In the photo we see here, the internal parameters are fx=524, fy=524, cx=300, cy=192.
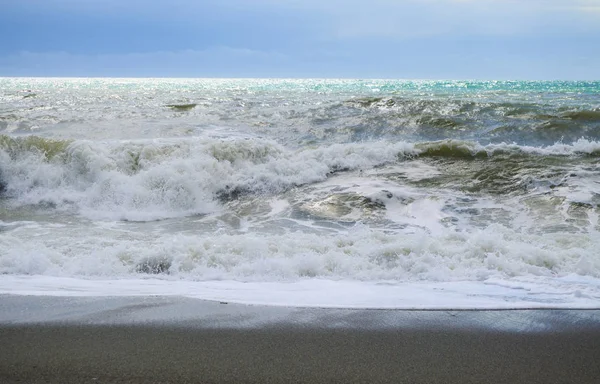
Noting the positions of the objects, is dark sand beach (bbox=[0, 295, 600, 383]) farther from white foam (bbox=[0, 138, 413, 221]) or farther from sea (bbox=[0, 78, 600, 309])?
white foam (bbox=[0, 138, 413, 221])

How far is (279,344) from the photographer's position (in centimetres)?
330

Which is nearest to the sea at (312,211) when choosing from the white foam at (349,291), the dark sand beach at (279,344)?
the white foam at (349,291)

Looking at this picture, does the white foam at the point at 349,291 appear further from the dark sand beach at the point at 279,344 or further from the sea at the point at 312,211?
the dark sand beach at the point at 279,344

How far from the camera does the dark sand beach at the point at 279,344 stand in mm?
2877

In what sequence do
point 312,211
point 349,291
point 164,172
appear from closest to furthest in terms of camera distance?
point 349,291 < point 312,211 < point 164,172

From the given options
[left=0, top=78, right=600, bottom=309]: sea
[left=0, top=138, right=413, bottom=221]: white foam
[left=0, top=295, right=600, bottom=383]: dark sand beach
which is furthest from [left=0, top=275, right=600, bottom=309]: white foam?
[left=0, top=138, right=413, bottom=221]: white foam

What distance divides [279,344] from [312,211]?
5174 mm

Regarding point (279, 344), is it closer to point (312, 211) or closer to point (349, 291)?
point (349, 291)

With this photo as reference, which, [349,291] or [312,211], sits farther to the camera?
[312,211]

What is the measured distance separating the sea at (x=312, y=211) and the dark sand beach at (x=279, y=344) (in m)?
0.33

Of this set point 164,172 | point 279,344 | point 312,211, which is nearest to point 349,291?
point 279,344

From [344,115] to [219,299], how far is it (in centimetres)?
1467

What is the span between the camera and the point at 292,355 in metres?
3.13

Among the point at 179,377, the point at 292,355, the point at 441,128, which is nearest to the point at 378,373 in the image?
the point at 292,355
